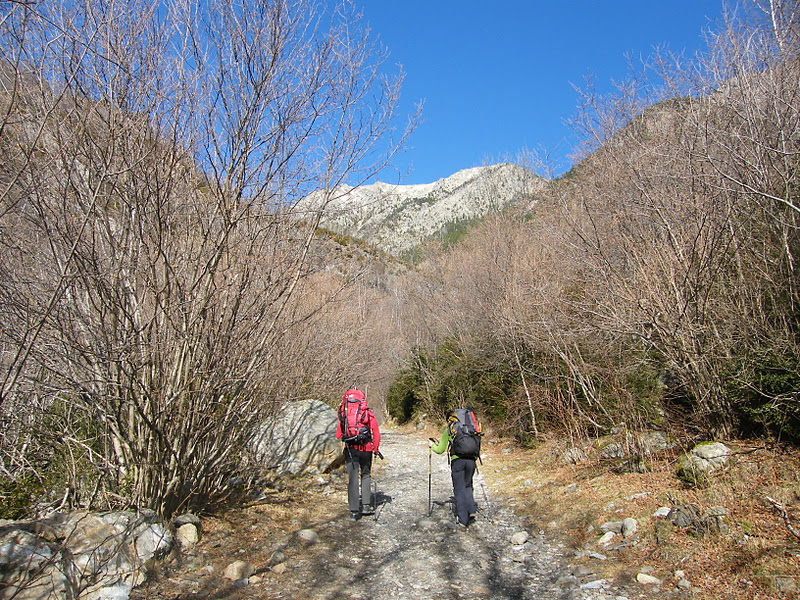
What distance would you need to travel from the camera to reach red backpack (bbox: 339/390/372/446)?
6703 mm

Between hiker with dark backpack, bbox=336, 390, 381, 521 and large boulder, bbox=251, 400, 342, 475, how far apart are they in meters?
1.94

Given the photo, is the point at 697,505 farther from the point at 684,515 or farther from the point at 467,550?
the point at 467,550

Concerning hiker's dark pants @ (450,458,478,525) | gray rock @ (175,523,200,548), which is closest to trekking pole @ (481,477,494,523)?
hiker's dark pants @ (450,458,478,525)

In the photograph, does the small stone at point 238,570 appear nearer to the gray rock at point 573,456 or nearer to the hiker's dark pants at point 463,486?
the hiker's dark pants at point 463,486

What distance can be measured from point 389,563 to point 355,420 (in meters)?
1.94

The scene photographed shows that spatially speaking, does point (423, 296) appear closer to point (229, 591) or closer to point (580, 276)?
point (580, 276)

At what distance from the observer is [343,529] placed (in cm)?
645

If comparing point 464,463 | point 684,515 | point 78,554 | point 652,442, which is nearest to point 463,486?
point 464,463

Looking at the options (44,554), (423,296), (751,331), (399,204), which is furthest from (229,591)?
(423,296)

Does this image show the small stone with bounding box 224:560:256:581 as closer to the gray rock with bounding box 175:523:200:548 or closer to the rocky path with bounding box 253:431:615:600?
the rocky path with bounding box 253:431:615:600

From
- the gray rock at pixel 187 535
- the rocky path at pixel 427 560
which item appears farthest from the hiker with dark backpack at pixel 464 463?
the gray rock at pixel 187 535

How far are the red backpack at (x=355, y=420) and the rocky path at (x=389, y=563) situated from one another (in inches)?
44.1

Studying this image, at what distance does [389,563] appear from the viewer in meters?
5.28

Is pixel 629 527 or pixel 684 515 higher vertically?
pixel 684 515
